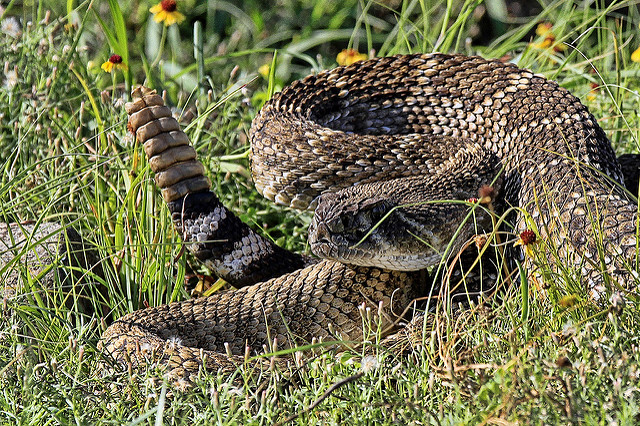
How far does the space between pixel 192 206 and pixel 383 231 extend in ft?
3.39

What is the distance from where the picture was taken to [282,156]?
4289mm

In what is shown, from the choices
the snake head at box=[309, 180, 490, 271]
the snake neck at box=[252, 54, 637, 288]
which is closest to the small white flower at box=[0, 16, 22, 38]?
the snake neck at box=[252, 54, 637, 288]

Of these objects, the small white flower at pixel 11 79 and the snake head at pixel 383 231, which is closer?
the snake head at pixel 383 231

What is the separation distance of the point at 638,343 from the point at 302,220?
234cm

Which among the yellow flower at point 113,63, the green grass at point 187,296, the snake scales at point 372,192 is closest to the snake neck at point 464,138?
the snake scales at point 372,192

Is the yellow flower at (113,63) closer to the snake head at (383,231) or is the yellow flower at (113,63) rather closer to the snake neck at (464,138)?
the snake neck at (464,138)

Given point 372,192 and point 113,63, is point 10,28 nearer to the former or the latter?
point 113,63

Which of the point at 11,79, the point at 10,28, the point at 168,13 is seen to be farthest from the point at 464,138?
the point at 10,28

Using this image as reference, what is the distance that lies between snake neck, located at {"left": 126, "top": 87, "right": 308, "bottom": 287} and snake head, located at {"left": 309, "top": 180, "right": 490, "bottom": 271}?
0.59 m

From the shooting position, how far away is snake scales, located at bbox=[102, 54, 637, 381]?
136 inches

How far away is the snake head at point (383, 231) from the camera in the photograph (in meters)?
3.47

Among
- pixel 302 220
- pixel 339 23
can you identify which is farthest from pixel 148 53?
pixel 302 220

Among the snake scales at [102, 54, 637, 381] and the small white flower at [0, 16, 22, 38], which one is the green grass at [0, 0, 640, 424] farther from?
the snake scales at [102, 54, 637, 381]

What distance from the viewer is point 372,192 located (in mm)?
3789
